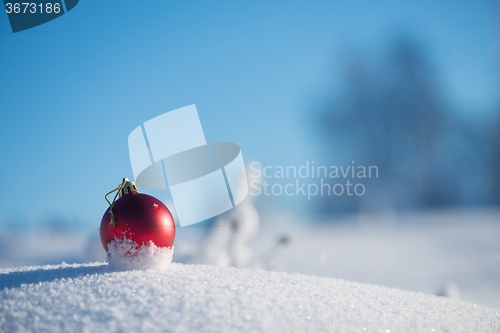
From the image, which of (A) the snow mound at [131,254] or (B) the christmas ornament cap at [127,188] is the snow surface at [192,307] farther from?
(B) the christmas ornament cap at [127,188]

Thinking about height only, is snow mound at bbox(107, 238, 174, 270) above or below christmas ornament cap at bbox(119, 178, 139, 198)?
below

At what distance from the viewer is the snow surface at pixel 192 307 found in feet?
1.16

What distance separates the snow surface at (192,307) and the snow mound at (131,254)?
0.04ft

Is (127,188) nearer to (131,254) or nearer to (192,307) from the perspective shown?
(131,254)

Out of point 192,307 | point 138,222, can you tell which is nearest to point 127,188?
point 138,222

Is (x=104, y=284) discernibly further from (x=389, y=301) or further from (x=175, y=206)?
(x=175, y=206)

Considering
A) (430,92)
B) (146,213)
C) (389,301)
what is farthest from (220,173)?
(430,92)

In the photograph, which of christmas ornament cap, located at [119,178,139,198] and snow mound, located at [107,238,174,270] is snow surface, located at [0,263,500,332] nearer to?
snow mound, located at [107,238,174,270]

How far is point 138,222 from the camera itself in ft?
1.68

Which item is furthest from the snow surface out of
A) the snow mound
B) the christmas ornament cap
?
the christmas ornament cap

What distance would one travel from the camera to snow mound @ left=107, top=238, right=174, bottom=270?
509 mm

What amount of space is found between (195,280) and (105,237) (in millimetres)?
182

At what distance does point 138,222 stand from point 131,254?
2.1 inches

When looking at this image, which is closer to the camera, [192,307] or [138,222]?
[192,307]
